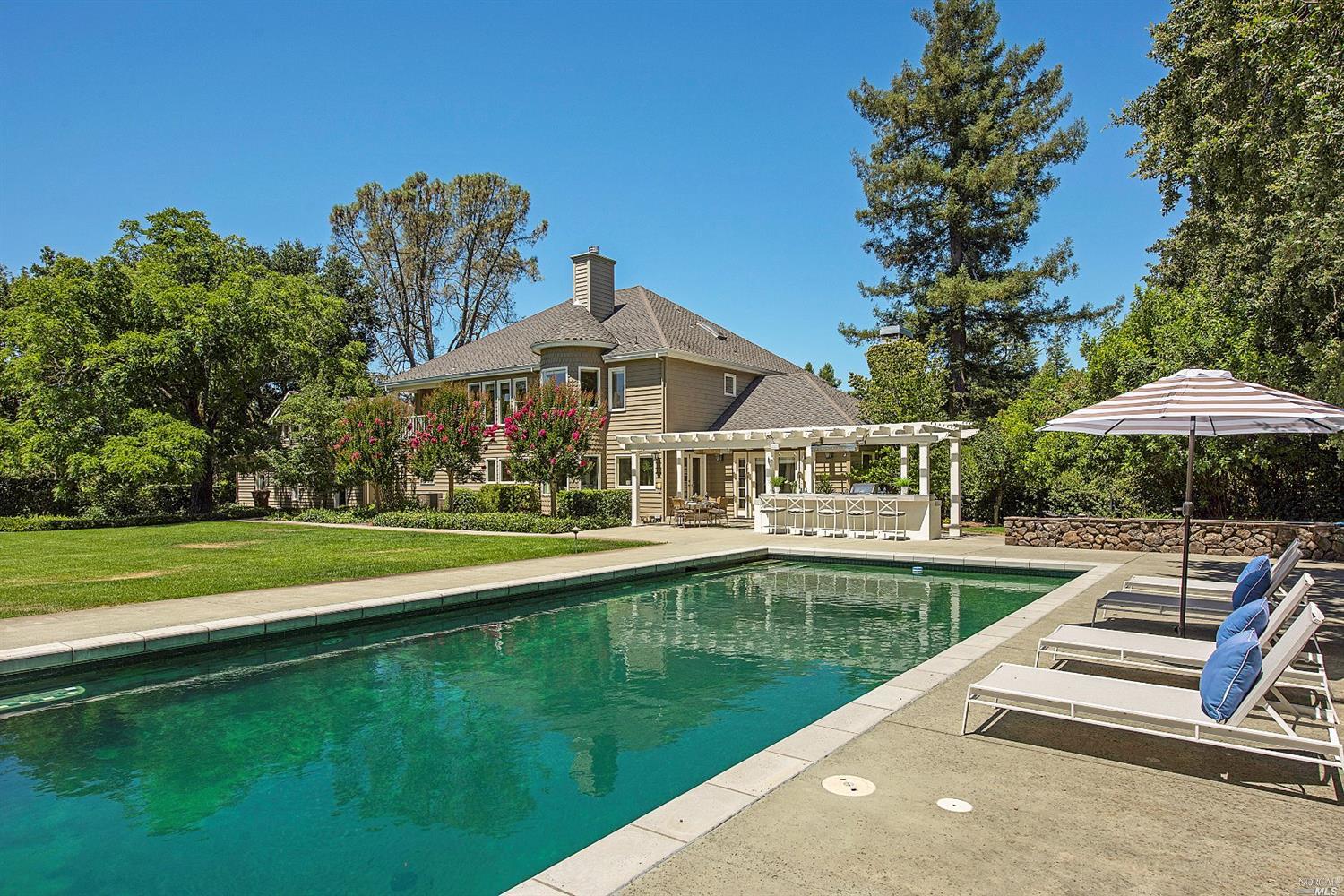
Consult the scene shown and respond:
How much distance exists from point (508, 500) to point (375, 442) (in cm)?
472

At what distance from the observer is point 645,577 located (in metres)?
12.8

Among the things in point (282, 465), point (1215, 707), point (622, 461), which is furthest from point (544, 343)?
point (1215, 707)

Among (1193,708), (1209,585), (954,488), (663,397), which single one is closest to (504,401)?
(663,397)

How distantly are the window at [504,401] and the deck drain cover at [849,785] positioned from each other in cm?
2556

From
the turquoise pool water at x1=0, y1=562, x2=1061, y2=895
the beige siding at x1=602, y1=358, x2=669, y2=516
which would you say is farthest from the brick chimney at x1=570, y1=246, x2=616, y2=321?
the turquoise pool water at x1=0, y1=562, x2=1061, y2=895

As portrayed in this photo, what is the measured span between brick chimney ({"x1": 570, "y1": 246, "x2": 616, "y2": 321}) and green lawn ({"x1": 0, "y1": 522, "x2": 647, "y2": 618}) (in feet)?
37.9

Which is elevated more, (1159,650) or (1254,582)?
(1254,582)

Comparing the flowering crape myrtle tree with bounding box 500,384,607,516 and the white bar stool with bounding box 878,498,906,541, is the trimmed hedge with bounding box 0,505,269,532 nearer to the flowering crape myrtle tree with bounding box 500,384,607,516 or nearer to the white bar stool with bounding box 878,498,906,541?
the flowering crape myrtle tree with bounding box 500,384,607,516

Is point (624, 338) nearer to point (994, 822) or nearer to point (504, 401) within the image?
point (504, 401)

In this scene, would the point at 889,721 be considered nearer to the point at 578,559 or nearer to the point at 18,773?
the point at 18,773

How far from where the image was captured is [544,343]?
25.7 m

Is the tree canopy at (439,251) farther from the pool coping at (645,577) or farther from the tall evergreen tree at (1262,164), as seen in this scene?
the tall evergreen tree at (1262,164)

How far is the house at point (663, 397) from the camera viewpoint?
24.1 meters

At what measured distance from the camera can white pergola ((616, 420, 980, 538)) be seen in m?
18.0
